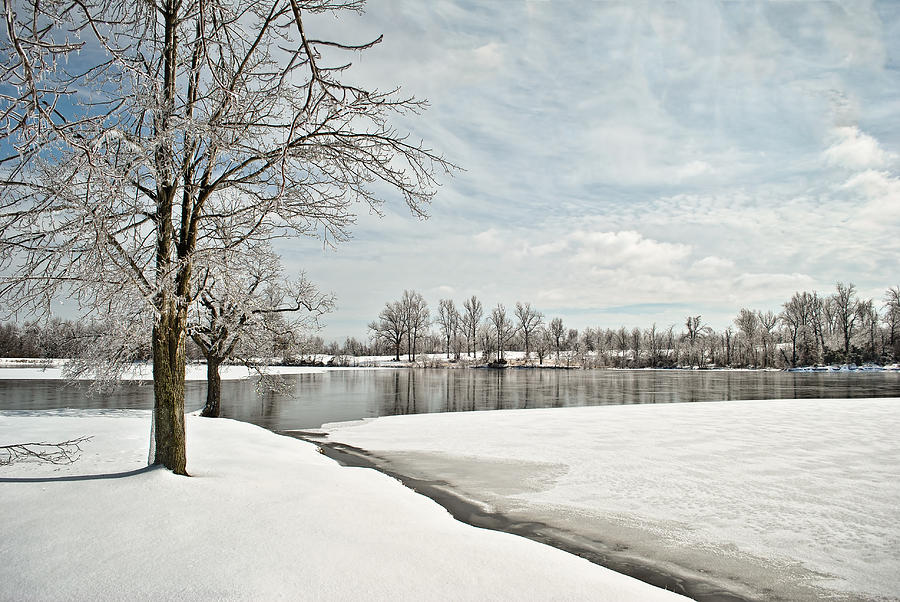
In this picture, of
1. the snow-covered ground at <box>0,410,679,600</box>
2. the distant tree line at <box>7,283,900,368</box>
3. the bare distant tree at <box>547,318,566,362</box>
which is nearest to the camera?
the snow-covered ground at <box>0,410,679,600</box>

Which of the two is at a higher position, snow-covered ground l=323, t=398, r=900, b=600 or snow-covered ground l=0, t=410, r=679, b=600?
snow-covered ground l=0, t=410, r=679, b=600

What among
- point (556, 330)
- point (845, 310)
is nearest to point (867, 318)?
point (845, 310)

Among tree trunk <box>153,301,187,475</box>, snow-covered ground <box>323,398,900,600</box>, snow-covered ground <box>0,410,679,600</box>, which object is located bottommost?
snow-covered ground <box>323,398,900,600</box>

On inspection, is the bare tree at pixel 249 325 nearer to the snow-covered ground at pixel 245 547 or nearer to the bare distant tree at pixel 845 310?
the snow-covered ground at pixel 245 547

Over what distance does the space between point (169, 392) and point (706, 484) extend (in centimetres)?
813

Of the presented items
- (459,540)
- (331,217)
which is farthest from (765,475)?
(331,217)

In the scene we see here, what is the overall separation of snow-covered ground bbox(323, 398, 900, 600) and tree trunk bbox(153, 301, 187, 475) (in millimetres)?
4255

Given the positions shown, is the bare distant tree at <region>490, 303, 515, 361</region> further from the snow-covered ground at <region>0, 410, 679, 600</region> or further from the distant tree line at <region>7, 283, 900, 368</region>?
the snow-covered ground at <region>0, 410, 679, 600</region>

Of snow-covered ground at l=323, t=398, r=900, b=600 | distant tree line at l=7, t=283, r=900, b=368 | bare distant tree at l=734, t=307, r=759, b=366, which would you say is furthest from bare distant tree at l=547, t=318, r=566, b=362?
snow-covered ground at l=323, t=398, r=900, b=600

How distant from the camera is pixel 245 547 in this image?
3.93 meters

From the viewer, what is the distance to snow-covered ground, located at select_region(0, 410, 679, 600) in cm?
330

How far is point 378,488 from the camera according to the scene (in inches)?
283

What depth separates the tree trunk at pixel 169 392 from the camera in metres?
5.84

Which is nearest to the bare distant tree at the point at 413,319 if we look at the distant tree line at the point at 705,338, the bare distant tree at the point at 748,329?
the distant tree line at the point at 705,338
